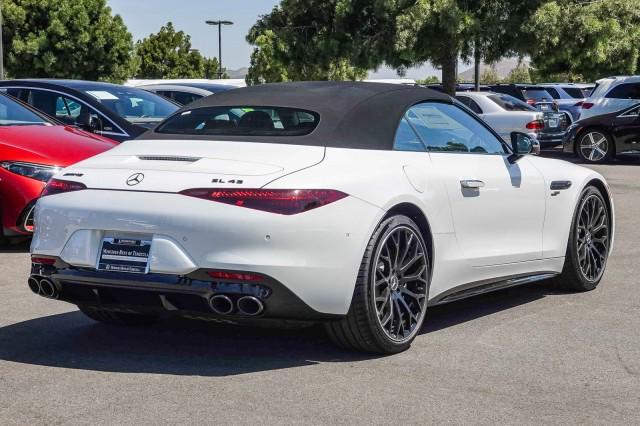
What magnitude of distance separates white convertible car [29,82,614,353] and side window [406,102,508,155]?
1 cm

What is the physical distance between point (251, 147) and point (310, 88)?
37.3 inches

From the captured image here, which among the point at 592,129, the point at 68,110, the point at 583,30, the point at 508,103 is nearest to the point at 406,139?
the point at 68,110

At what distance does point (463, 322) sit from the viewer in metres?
6.62

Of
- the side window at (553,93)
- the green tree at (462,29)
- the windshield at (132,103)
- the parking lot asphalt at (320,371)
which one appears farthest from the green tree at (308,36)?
the parking lot asphalt at (320,371)

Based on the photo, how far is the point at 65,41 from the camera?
154 feet

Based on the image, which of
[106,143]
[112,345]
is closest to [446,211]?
[112,345]

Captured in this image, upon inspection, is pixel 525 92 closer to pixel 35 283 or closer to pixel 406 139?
pixel 406 139

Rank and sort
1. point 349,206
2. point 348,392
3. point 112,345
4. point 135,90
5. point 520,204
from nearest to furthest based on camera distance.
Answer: point 348,392
point 349,206
point 112,345
point 520,204
point 135,90

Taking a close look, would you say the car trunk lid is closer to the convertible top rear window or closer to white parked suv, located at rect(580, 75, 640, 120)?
the convertible top rear window

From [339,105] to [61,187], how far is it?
1.51m

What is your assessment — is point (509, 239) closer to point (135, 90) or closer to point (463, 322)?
point (463, 322)

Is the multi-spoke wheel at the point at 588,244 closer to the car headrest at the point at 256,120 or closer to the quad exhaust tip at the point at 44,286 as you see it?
the car headrest at the point at 256,120

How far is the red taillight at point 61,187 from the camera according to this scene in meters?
5.52

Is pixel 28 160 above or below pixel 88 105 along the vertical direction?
below
